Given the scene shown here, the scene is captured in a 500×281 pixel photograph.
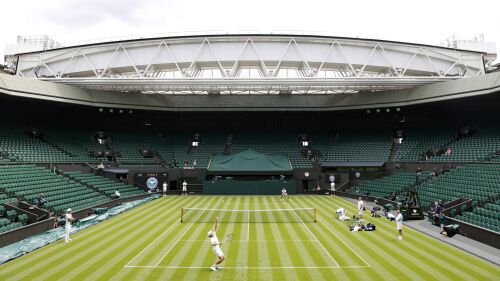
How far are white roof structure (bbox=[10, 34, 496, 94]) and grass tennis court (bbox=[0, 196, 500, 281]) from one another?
17583mm

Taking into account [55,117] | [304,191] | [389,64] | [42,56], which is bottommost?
[304,191]

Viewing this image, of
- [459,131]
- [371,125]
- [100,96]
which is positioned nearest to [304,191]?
[371,125]

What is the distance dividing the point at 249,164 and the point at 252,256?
94.2 feet

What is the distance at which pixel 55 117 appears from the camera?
4859cm

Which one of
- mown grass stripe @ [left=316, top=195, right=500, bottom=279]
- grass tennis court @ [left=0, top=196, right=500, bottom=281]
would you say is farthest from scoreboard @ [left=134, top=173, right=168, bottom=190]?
mown grass stripe @ [left=316, top=195, right=500, bottom=279]

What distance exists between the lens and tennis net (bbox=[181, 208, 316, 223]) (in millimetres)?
23873

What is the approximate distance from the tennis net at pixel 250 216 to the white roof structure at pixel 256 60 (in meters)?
13.9

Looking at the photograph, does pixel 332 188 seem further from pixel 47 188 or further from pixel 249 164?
pixel 47 188

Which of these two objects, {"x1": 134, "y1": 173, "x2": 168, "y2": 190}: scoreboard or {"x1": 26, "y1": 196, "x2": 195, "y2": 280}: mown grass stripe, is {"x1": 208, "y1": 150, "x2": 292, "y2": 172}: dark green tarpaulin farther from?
{"x1": 26, "y1": 196, "x2": 195, "y2": 280}: mown grass stripe

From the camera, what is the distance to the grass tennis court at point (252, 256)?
12.8m

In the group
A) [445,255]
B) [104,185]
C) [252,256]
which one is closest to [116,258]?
[252,256]

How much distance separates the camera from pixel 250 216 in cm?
2519

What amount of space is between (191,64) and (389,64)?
21225 millimetres

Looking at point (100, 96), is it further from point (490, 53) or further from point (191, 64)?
point (490, 53)
